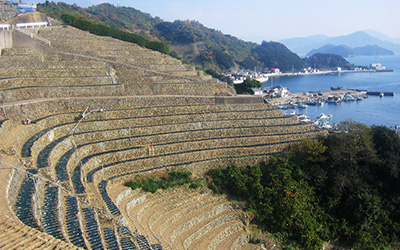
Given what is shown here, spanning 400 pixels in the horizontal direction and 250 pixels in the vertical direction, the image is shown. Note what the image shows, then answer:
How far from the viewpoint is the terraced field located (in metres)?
11.9

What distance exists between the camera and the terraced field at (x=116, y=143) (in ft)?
38.9

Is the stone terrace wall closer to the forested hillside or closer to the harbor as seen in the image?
the forested hillside

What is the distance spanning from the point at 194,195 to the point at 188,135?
534 cm

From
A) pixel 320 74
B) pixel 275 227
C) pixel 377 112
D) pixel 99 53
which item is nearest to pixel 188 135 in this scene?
pixel 275 227

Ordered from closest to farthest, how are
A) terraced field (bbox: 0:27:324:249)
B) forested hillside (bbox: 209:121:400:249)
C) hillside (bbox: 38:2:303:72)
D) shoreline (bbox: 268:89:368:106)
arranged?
1. terraced field (bbox: 0:27:324:249)
2. forested hillside (bbox: 209:121:400:249)
3. shoreline (bbox: 268:89:368:106)
4. hillside (bbox: 38:2:303:72)

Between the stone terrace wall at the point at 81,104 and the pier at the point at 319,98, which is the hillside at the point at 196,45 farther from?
the stone terrace wall at the point at 81,104

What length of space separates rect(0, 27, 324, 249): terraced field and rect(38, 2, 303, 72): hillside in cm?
5460

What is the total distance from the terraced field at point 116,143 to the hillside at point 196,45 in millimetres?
54597

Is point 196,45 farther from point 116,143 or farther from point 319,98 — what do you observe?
point 116,143

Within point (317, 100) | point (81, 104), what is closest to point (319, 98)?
point (317, 100)

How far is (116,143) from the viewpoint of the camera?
65.0 feet

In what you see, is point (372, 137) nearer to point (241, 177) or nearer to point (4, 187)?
point (241, 177)

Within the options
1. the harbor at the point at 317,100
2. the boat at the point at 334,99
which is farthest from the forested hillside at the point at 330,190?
the boat at the point at 334,99

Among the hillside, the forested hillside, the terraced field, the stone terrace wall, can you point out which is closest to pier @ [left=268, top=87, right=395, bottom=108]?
the hillside
